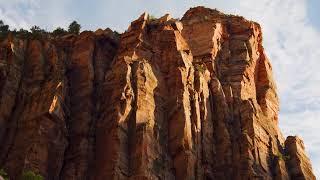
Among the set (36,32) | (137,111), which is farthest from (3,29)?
(137,111)

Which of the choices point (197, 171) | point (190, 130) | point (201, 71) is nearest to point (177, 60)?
point (201, 71)

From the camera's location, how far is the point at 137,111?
2507 inches

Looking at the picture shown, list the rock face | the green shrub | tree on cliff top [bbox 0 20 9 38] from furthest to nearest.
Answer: tree on cliff top [bbox 0 20 9 38] → the rock face → the green shrub

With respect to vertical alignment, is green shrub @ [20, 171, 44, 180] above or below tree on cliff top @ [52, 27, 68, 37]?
below

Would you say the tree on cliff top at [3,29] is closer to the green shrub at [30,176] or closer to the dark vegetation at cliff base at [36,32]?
the dark vegetation at cliff base at [36,32]

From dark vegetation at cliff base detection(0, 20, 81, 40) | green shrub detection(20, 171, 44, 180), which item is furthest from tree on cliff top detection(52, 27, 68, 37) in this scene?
green shrub detection(20, 171, 44, 180)

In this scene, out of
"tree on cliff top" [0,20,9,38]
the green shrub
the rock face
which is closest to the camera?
the green shrub

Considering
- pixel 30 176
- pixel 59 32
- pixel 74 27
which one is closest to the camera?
pixel 30 176

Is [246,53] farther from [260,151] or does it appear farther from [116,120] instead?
[116,120]

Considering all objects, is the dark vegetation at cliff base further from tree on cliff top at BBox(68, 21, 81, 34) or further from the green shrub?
the green shrub

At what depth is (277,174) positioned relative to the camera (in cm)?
6975

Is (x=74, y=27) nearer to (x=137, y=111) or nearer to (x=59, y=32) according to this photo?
(x=59, y=32)

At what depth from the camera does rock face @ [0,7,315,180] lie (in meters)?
61.8

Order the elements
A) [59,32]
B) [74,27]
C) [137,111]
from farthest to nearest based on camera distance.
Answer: [74,27]
[59,32]
[137,111]
